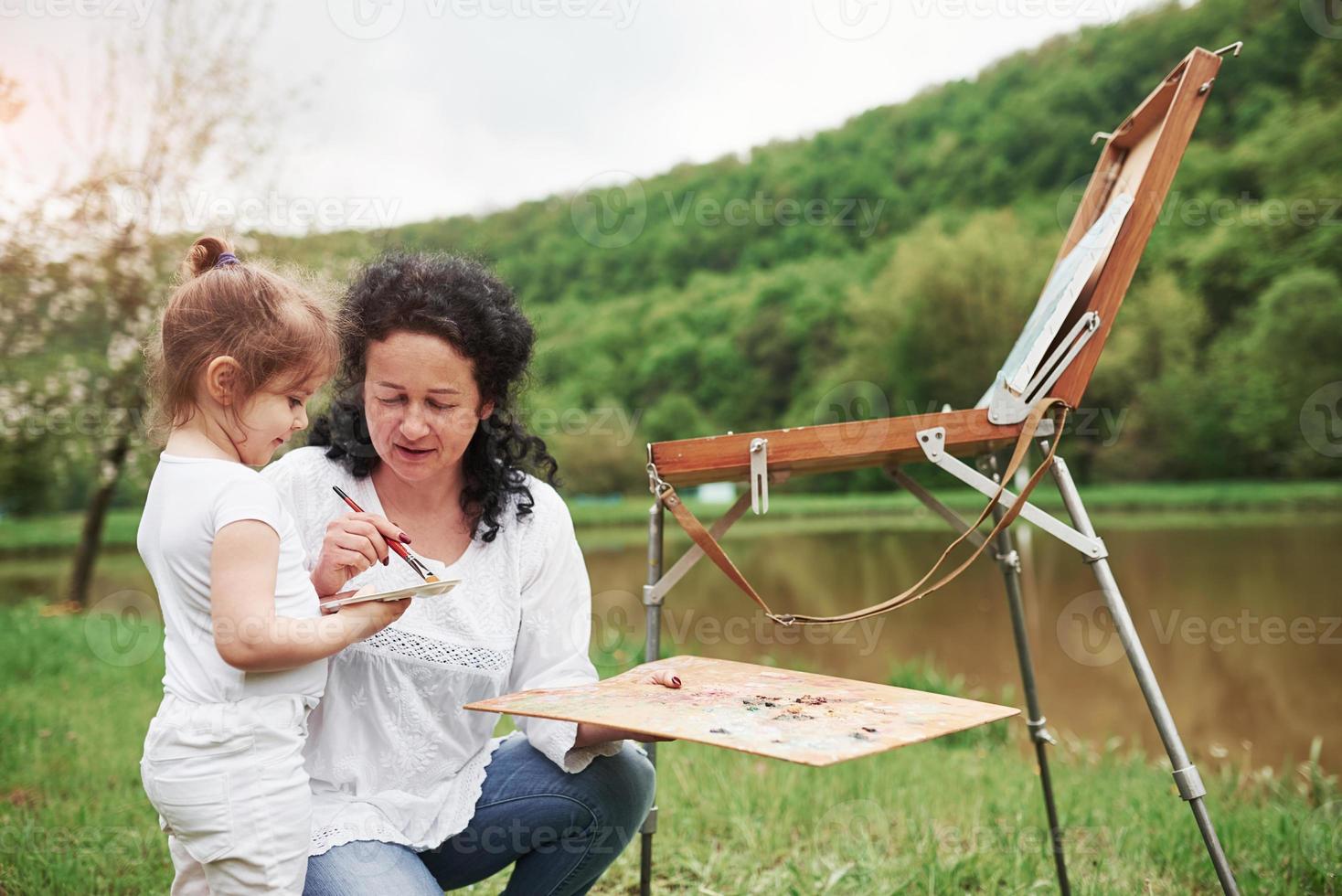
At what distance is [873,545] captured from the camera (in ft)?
44.2

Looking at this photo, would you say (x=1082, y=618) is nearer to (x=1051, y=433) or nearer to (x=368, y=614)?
(x=1051, y=433)

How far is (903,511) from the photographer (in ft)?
48.7

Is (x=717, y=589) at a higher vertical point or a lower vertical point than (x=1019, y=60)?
lower

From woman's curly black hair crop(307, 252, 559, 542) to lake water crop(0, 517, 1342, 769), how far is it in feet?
12.9

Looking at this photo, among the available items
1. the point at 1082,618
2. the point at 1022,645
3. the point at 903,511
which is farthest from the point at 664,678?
the point at 903,511

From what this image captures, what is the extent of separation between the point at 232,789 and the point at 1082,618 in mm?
9878

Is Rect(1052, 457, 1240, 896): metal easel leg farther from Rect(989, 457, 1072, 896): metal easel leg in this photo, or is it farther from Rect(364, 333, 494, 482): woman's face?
Rect(364, 333, 494, 482): woman's face

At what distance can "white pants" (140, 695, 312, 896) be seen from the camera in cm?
137

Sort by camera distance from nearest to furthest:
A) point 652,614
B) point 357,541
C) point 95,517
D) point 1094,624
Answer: point 357,541
point 652,614
point 95,517
point 1094,624

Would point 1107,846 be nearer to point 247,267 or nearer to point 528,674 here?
point 528,674

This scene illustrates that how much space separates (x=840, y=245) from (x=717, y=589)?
14.9m

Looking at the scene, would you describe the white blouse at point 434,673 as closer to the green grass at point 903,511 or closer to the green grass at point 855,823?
the green grass at point 855,823

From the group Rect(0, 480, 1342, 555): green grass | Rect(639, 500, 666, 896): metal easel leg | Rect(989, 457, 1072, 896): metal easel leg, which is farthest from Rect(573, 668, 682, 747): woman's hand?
Rect(0, 480, 1342, 555): green grass

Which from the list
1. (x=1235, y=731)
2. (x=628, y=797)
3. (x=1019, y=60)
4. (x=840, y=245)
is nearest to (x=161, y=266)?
(x=628, y=797)
